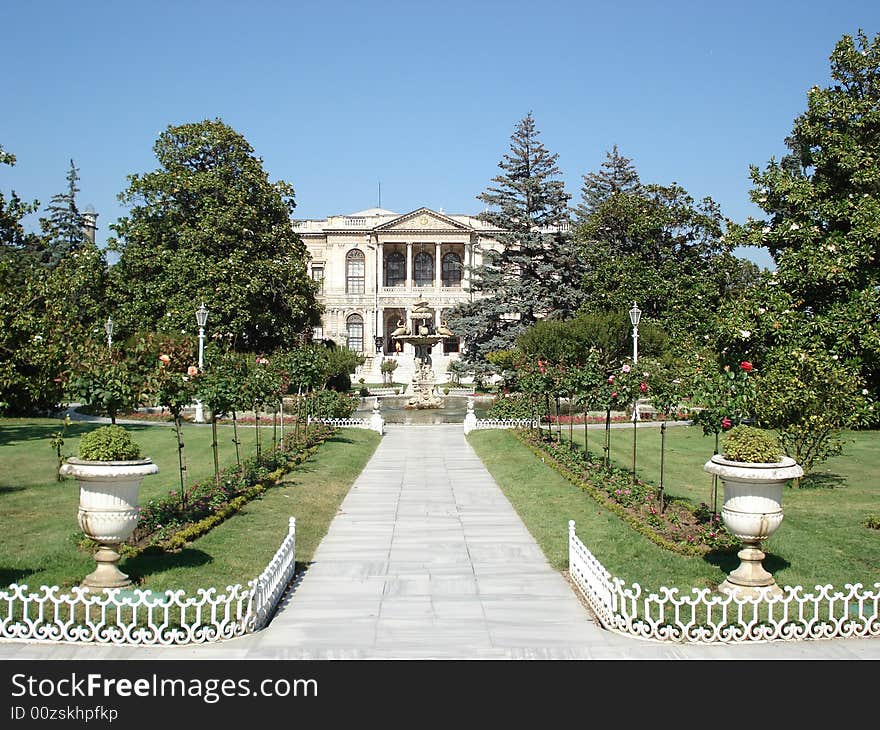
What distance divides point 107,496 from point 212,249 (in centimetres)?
3302

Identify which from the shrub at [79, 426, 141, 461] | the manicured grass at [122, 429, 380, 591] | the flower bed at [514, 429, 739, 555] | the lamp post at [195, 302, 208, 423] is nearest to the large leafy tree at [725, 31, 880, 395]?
the flower bed at [514, 429, 739, 555]

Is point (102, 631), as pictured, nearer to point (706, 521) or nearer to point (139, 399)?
point (139, 399)

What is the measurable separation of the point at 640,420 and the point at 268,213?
68.8 ft

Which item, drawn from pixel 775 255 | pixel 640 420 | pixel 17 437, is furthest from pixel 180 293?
pixel 775 255

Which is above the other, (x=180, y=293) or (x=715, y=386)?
(x=180, y=293)

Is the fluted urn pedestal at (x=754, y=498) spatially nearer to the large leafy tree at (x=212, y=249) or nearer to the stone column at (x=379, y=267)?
the large leafy tree at (x=212, y=249)

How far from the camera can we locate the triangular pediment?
80125mm

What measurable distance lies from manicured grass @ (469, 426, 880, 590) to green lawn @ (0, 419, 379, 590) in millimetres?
3645

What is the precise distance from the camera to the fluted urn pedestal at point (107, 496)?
9.11 metres

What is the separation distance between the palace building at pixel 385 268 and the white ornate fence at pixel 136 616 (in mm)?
69054

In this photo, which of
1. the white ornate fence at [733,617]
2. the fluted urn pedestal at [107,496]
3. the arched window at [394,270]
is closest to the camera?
the white ornate fence at [733,617]

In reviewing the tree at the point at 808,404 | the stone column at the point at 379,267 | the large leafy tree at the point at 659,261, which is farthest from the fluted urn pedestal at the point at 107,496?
the stone column at the point at 379,267

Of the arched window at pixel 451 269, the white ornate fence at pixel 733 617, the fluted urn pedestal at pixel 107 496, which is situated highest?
the arched window at pixel 451 269
